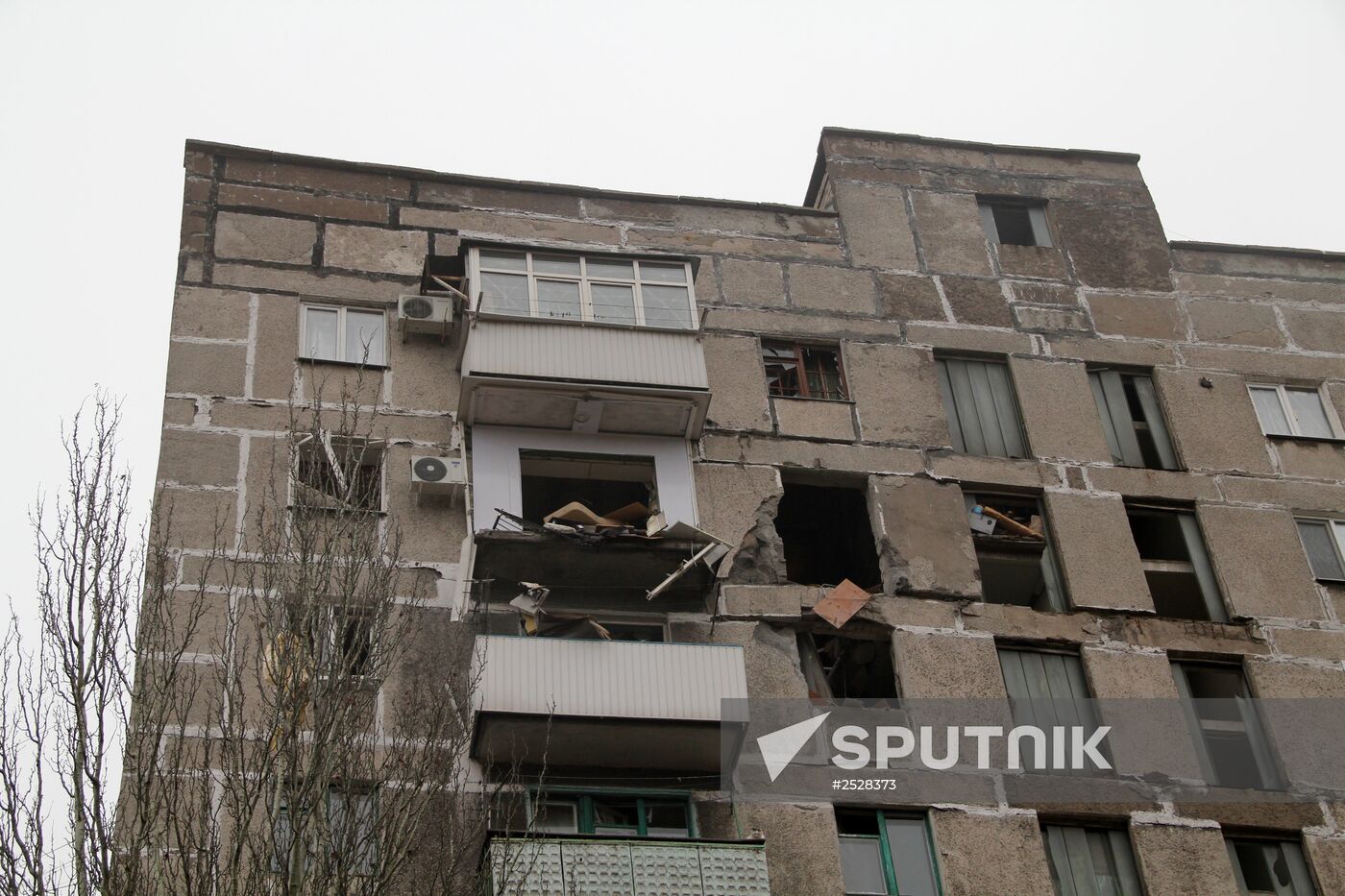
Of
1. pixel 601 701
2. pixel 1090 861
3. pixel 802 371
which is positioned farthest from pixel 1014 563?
pixel 601 701

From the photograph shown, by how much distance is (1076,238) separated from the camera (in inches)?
864

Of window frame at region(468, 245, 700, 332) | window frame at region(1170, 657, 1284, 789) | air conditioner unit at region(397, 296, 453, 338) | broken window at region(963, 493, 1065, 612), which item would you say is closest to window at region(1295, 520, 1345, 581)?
window frame at region(1170, 657, 1284, 789)

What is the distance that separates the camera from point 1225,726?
17594mm

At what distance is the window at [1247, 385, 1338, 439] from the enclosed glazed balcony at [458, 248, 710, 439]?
23.2 feet

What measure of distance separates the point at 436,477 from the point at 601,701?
3.26 meters

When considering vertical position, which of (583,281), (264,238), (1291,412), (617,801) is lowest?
(617,801)

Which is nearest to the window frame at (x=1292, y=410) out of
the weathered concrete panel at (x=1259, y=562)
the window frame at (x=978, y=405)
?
the weathered concrete panel at (x=1259, y=562)

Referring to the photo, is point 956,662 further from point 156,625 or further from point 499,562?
point 156,625

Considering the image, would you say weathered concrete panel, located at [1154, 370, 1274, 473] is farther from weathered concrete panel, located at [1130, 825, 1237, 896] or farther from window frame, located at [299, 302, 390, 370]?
window frame, located at [299, 302, 390, 370]

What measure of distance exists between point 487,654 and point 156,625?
2.90m

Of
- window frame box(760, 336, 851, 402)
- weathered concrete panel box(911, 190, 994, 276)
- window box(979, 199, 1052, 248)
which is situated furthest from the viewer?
window box(979, 199, 1052, 248)

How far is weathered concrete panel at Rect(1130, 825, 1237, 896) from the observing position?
1603 centimetres

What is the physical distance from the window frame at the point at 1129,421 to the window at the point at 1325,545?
1.60 m

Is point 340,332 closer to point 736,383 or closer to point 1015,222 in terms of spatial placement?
point 736,383
